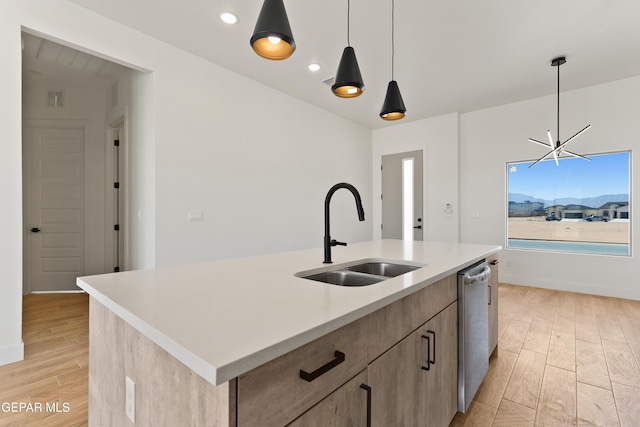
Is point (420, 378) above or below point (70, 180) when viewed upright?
below

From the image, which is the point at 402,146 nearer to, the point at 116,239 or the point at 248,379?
the point at 116,239

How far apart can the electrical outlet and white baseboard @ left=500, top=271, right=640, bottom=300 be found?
18.2 ft

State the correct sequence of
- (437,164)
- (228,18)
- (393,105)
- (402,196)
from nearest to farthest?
(393,105) < (228,18) < (437,164) < (402,196)

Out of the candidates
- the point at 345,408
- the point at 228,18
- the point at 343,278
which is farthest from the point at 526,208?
the point at 345,408

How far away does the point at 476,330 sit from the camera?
1.86 metres

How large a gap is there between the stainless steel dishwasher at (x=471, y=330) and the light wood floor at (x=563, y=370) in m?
0.21

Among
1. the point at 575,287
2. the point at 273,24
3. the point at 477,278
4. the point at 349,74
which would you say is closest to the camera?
the point at 273,24

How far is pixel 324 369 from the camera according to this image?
0.76 m

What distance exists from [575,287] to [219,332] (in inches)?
219

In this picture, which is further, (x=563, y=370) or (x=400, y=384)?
(x=563, y=370)

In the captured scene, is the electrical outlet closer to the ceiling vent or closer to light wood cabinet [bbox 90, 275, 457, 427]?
light wood cabinet [bbox 90, 275, 457, 427]

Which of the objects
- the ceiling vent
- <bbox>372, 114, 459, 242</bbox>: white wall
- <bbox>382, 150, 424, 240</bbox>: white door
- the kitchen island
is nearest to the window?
<bbox>372, 114, 459, 242</bbox>: white wall

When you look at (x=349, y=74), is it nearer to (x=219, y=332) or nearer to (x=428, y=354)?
(x=428, y=354)

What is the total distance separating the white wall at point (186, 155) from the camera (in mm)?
2412
